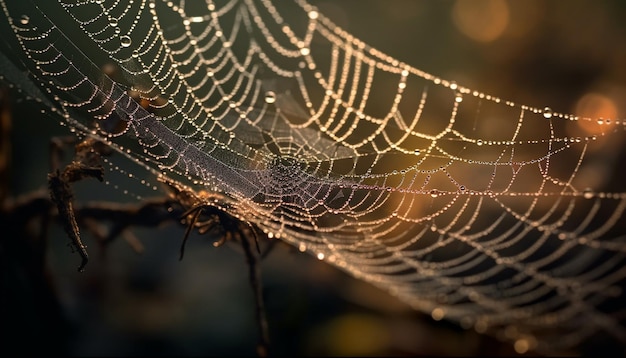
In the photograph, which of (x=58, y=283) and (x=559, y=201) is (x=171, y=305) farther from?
(x=559, y=201)

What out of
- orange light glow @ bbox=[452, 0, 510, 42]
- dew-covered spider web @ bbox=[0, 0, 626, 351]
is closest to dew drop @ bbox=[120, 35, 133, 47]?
dew-covered spider web @ bbox=[0, 0, 626, 351]

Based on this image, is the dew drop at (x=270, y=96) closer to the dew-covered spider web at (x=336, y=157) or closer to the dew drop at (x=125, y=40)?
the dew-covered spider web at (x=336, y=157)

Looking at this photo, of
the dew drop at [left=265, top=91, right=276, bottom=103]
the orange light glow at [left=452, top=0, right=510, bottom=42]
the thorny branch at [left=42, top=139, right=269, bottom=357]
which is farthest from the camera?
the orange light glow at [left=452, top=0, right=510, bottom=42]

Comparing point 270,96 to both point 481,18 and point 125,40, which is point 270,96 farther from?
point 481,18

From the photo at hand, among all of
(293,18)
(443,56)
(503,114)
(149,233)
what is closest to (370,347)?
(149,233)

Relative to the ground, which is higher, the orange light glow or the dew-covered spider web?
the orange light glow

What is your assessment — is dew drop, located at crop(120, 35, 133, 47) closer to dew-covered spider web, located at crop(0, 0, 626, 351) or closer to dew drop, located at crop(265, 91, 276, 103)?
dew-covered spider web, located at crop(0, 0, 626, 351)

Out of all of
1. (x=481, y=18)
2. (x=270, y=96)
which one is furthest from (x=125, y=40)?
(x=481, y=18)

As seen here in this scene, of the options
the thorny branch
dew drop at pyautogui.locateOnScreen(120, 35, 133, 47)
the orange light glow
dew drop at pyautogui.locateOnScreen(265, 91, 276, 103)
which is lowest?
the thorny branch

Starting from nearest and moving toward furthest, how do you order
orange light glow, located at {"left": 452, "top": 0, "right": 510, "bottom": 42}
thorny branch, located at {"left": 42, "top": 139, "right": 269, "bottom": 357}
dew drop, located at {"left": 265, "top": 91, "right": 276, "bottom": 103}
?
thorny branch, located at {"left": 42, "top": 139, "right": 269, "bottom": 357} < dew drop, located at {"left": 265, "top": 91, "right": 276, "bottom": 103} < orange light glow, located at {"left": 452, "top": 0, "right": 510, "bottom": 42}
